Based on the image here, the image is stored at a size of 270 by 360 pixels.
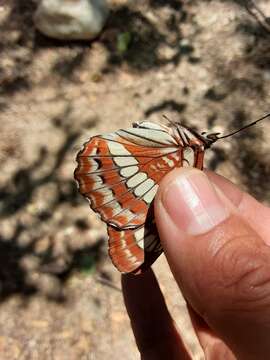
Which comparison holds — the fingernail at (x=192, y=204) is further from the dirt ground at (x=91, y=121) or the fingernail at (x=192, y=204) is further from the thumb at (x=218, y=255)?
the dirt ground at (x=91, y=121)

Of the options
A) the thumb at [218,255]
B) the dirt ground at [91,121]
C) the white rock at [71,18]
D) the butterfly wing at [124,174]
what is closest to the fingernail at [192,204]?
the thumb at [218,255]

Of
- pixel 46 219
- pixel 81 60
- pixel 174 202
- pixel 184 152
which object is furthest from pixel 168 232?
pixel 81 60

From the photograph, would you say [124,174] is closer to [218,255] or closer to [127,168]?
[127,168]

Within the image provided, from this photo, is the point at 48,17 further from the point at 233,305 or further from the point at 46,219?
the point at 233,305

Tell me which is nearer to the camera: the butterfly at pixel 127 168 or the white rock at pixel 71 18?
the butterfly at pixel 127 168

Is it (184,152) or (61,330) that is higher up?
(184,152)

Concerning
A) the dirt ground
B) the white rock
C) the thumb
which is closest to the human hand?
the thumb

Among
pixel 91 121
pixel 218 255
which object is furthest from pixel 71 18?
pixel 218 255
